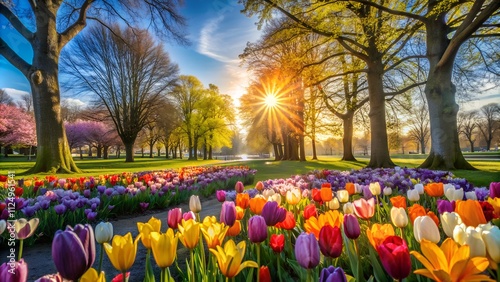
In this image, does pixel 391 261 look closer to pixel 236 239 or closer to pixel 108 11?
pixel 236 239

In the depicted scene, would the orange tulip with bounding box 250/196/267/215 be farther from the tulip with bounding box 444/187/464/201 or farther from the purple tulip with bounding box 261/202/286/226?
the tulip with bounding box 444/187/464/201

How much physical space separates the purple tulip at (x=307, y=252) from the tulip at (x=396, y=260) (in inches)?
9.4

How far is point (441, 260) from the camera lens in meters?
0.84

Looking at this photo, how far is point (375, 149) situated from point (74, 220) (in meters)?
10.9

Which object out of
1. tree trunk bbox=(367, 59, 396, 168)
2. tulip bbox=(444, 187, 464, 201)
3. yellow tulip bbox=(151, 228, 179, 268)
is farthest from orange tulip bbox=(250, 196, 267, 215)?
tree trunk bbox=(367, 59, 396, 168)

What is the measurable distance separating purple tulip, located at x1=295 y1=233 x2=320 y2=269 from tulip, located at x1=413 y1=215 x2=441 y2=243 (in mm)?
439

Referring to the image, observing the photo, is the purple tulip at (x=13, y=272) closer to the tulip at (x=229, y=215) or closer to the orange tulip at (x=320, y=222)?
the tulip at (x=229, y=215)

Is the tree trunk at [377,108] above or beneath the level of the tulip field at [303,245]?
above

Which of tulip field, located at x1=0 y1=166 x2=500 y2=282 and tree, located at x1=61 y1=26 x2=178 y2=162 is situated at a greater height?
tree, located at x1=61 y1=26 x2=178 y2=162

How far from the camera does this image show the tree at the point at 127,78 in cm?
2373

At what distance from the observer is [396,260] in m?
0.90

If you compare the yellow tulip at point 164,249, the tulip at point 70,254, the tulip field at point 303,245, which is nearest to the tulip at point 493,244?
the tulip field at point 303,245

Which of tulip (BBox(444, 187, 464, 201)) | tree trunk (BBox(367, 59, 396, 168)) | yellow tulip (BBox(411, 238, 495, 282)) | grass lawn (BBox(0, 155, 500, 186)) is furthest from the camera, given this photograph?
tree trunk (BBox(367, 59, 396, 168))

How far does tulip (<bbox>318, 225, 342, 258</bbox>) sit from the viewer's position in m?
1.15
